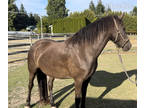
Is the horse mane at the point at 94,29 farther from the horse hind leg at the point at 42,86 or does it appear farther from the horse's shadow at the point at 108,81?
the horse's shadow at the point at 108,81

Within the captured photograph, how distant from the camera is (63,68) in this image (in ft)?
9.37

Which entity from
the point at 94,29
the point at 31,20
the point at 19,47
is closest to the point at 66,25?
the point at 19,47

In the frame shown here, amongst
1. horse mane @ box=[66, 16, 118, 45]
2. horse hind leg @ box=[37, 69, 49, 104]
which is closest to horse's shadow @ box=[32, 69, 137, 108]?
horse hind leg @ box=[37, 69, 49, 104]

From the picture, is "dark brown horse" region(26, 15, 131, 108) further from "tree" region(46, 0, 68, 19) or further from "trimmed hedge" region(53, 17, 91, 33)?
"tree" region(46, 0, 68, 19)

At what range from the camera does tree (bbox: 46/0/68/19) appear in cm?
4606

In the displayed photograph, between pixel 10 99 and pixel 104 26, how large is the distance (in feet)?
9.71

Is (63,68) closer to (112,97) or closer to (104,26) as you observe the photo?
(104,26)

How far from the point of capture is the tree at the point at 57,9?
4606 cm

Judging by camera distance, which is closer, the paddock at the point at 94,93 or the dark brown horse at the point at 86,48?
the dark brown horse at the point at 86,48

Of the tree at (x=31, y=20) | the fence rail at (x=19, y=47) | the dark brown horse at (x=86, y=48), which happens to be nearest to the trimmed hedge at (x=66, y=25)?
the fence rail at (x=19, y=47)

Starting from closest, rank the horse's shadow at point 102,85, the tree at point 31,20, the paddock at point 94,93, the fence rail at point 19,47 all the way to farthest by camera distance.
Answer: the paddock at point 94,93 < the horse's shadow at point 102,85 < the fence rail at point 19,47 < the tree at point 31,20

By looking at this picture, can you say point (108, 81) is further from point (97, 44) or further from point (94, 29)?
point (94, 29)
